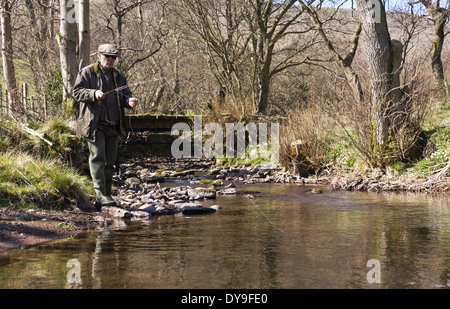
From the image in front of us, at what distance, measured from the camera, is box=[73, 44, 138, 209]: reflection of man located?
23.4 feet

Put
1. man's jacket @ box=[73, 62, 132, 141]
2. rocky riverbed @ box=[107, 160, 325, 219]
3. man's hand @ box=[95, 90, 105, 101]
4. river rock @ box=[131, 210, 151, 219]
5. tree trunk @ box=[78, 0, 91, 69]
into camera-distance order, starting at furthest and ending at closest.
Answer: tree trunk @ box=[78, 0, 91, 69]
rocky riverbed @ box=[107, 160, 325, 219]
river rock @ box=[131, 210, 151, 219]
man's jacket @ box=[73, 62, 132, 141]
man's hand @ box=[95, 90, 105, 101]

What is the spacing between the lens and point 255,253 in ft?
17.0

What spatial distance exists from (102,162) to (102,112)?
65 centimetres

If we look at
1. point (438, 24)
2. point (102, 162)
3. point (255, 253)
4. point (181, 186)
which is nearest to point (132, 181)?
point (181, 186)

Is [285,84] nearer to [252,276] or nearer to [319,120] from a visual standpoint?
[319,120]

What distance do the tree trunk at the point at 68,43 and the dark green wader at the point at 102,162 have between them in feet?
11.7

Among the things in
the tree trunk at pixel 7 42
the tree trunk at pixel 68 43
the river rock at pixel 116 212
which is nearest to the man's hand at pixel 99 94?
the river rock at pixel 116 212

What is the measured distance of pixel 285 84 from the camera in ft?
86.4

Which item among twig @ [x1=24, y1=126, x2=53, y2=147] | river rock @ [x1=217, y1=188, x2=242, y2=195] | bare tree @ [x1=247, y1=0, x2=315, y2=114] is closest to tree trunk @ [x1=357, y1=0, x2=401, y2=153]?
river rock @ [x1=217, y1=188, x2=242, y2=195]

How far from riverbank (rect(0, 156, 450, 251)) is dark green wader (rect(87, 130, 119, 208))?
21 centimetres

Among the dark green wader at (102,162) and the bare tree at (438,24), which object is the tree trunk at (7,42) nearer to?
the dark green wader at (102,162)

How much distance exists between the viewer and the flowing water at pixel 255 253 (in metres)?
4.22

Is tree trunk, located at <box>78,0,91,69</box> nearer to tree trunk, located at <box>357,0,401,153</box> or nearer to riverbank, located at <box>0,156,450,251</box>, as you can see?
riverbank, located at <box>0,156,450,251</box>
